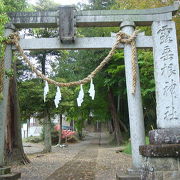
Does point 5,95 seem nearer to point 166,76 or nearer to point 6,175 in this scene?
point 6,175

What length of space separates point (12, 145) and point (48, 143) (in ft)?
23.2

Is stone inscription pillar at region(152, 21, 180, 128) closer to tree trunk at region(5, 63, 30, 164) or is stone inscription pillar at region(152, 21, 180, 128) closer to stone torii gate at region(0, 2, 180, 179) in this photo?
stone torii gate at region(0, 2, 180, 179)

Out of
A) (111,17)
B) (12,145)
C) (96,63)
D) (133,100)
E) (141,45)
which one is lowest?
(12,145)

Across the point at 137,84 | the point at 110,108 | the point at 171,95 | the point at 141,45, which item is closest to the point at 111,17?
the point at 141,45

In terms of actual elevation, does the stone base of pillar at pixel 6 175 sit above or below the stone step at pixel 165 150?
below

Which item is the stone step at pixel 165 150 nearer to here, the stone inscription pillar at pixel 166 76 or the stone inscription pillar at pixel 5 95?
the stone inscription pillar at pixel 166 76

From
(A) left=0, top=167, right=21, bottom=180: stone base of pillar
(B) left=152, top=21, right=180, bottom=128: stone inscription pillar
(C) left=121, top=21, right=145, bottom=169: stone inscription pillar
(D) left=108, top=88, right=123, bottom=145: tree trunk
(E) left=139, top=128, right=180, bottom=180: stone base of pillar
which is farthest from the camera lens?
(D) left=108, top=88, right=123, bottom=145: tree trunk

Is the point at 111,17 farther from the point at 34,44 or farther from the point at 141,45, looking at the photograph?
the point at 34,44

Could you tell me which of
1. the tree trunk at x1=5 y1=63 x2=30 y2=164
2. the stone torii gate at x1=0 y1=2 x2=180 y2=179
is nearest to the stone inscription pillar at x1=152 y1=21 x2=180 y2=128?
the stone torii gate at x1=0 y1=2 x2=180 y2=179

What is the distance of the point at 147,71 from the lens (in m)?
15.8

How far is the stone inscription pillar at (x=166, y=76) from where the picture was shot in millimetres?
7543

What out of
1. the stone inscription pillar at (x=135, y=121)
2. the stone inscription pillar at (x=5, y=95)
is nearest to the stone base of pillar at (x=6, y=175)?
the stone inscription pillar at (x=5, y=95)

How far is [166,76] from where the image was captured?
780 centimetres

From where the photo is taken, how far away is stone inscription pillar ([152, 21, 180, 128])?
24.7 feet
